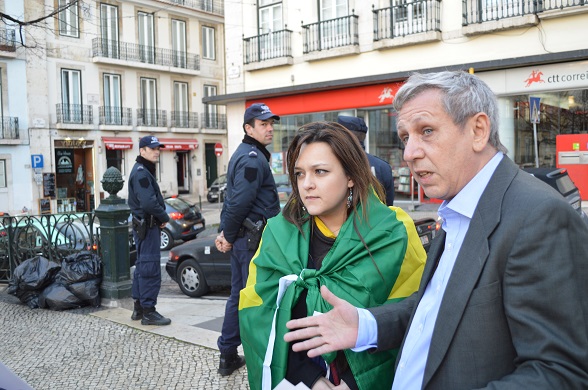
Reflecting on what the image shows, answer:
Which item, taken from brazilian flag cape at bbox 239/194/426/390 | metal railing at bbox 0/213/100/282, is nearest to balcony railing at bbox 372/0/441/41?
metal railing at bbox 0/213/100/282

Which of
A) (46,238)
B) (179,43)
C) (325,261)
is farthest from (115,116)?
(325,261)

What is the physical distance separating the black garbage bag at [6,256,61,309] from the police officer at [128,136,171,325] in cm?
176

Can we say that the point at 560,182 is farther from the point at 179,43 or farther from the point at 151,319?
the point at 179,43

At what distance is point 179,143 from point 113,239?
92.5ft

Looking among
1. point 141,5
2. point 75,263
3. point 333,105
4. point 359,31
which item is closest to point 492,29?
point 359,31

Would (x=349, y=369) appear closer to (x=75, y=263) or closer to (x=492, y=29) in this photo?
(x=75, y=263)

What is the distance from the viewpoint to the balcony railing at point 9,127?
2744 cm

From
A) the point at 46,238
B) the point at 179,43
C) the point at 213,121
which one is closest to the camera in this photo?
the point at 46,238

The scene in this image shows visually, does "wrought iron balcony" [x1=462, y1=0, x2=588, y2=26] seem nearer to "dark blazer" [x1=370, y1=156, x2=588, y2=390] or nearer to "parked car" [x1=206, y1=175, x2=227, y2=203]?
"dark blazer" [x1=370, y1=156, x2=588, y2=390]

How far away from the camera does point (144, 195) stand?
6094 mm

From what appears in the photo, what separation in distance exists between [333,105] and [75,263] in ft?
42.6

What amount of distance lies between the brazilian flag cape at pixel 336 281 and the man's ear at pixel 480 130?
73 cm

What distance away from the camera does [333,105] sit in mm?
18750

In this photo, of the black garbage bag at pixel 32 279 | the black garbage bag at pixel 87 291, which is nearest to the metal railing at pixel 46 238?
the black garbage bag at pixel 32 279
